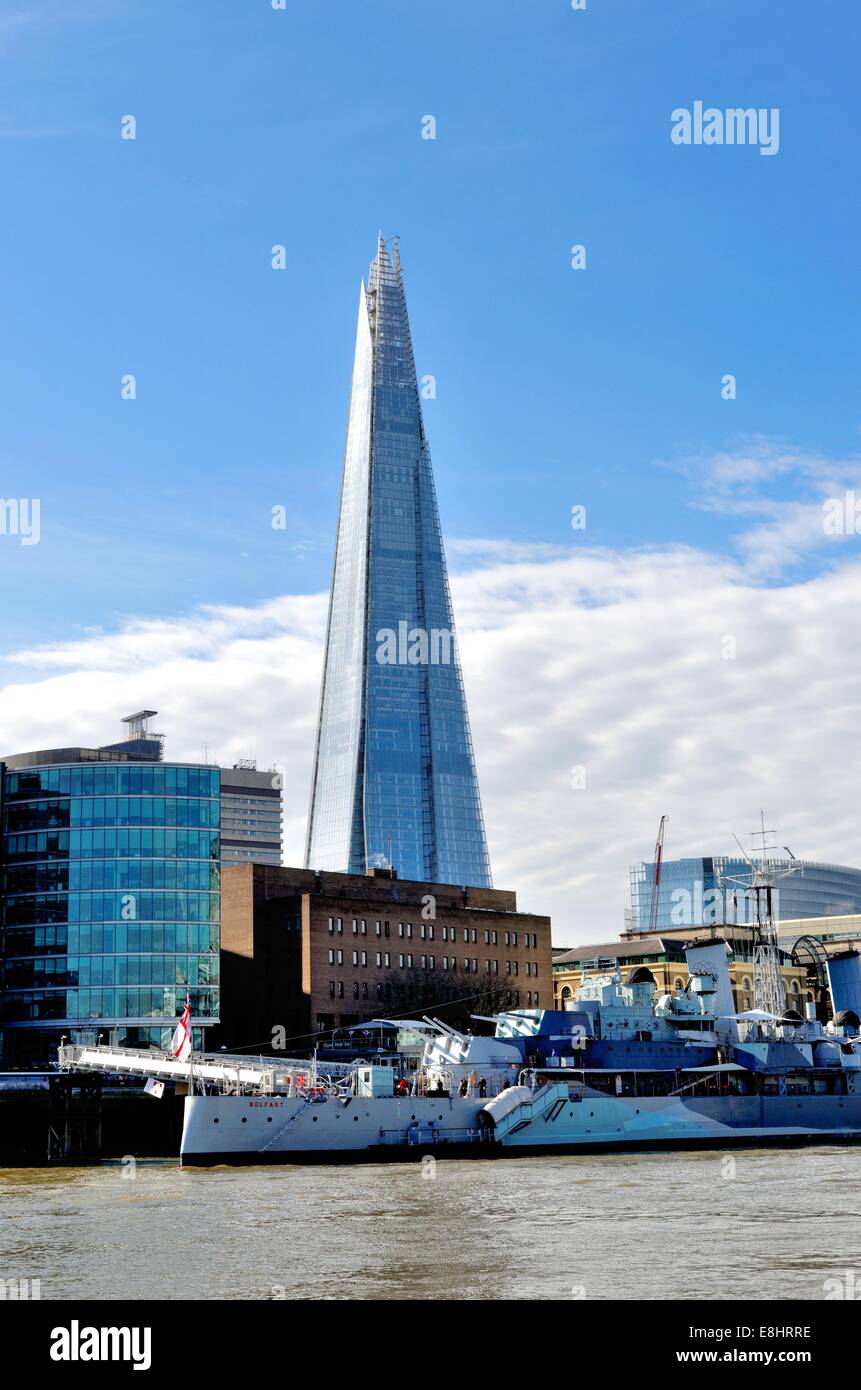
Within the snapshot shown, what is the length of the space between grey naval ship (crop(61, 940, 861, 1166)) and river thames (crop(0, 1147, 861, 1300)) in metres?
6.39

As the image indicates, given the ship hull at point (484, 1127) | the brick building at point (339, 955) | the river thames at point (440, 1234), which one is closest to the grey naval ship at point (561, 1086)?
the ship hull at point (484, 1127)

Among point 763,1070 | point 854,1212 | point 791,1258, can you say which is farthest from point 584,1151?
point 791,1258

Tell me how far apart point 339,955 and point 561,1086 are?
2387 inches

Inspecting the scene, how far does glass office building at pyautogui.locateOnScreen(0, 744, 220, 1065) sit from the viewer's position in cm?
11306

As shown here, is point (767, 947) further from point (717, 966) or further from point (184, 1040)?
point (184, 1040)

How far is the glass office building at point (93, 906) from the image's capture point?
371 feet

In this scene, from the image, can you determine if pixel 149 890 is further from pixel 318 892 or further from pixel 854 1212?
pixel 854 1212

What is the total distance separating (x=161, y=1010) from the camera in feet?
375

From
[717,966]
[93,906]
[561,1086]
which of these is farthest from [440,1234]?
[93,906]

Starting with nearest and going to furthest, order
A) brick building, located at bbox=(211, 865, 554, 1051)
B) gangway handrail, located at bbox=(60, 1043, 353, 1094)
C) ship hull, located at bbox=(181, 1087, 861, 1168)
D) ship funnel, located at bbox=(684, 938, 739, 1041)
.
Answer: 1. ship hull, located at bbox=(181, 1087, 861, 1168)
2. gangway handrail, located at bbox=(60, 1043, 353, 1094)
3. ship funnel, located at bbox=(684, 938, 739, 1041)
4. brick building, located at bbox=(211, 865, 554, 1051)

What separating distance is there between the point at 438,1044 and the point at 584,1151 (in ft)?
31.7

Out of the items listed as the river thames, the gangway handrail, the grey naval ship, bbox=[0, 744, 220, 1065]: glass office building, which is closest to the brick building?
bbox=[0, 744, 220, 1065]: glass office building

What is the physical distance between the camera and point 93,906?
113m

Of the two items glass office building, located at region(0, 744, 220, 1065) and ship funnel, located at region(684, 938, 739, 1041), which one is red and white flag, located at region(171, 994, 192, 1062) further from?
glass office building, located at region(0, 744, 220, 1065)
